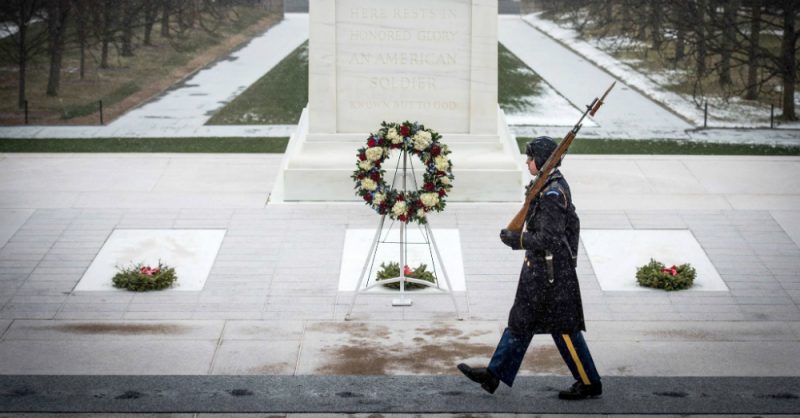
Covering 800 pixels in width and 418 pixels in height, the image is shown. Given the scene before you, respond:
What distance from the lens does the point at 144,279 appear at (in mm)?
12125

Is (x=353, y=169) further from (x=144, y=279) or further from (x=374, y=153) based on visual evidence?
(x=374, y=153)

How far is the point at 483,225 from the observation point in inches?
565

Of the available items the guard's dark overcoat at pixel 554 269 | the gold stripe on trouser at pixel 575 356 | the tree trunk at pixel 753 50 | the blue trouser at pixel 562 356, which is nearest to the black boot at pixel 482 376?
the blue trouser at pixel 562 356

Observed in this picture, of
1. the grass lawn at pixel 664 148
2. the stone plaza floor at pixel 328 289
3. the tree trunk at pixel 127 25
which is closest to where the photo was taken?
the stone plaza floor at pixel 328 289

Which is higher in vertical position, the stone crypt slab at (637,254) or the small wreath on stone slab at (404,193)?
the small wreath on stone slab at (404,193)

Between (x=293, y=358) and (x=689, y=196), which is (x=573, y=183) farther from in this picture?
(x=293, y=358)

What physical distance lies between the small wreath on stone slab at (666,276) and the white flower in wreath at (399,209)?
2.95 m

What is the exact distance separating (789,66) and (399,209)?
56.2ft

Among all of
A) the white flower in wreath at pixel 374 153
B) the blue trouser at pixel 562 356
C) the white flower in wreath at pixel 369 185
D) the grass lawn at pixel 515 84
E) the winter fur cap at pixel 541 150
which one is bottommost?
the grass lawn at pixel 515 84

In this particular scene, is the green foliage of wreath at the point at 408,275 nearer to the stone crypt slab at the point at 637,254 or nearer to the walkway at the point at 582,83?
the stone crypt slab at the point at 637,254

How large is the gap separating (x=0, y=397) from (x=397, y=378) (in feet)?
9.92

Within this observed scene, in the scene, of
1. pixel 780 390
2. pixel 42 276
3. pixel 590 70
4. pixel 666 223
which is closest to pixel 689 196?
pixel 666 223

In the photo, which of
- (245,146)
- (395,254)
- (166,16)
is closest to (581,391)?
(395,254)

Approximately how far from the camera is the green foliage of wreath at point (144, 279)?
12117 mm
